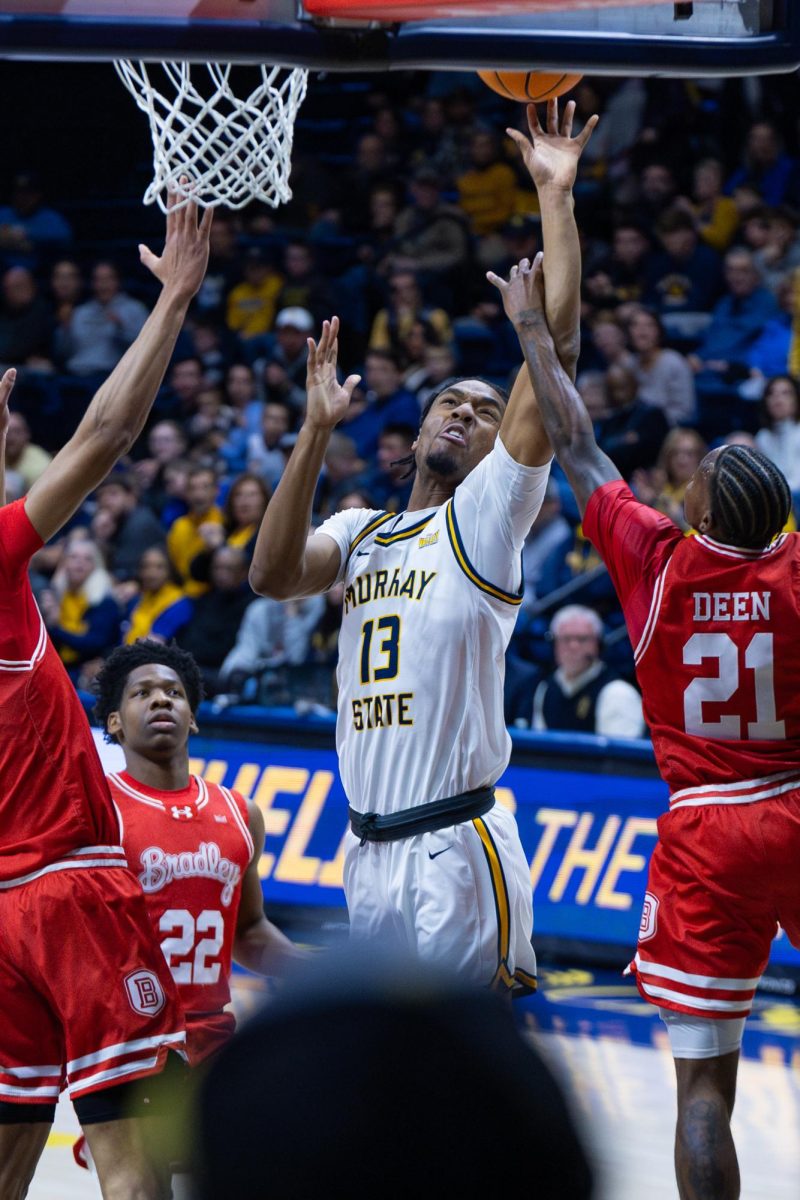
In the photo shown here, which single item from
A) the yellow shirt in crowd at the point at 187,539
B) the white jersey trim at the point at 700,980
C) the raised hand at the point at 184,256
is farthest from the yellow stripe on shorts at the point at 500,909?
the yellow shirt in crowd at the point at 187,539

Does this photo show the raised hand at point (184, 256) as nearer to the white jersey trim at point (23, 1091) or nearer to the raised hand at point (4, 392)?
the raised hand at point (4, 392)

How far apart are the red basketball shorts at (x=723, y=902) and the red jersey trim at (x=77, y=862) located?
4.34 feet

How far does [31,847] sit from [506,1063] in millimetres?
2736

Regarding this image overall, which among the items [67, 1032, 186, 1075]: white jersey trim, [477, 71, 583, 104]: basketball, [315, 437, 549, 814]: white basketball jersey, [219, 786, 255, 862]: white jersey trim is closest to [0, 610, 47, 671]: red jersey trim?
[315, 437, 549, 814]: white basketball jersey

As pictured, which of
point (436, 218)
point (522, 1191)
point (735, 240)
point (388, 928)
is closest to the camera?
point (522, 1191)

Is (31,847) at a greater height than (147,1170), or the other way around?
(31,847)

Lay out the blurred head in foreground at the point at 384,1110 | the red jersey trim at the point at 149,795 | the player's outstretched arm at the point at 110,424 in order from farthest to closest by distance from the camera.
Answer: the red jersey trim at the point at 149,795 → the player's outstretched arm at the point at 110,424 → the blurred head in foreground at the point at 384,1110

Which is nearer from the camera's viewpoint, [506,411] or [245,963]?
[506,411]

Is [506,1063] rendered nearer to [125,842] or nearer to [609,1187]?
[609,1187]

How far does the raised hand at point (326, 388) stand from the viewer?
13.9ft

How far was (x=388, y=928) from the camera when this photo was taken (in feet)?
13.4

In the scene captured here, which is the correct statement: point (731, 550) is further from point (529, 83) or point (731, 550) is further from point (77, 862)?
point (77, 862)

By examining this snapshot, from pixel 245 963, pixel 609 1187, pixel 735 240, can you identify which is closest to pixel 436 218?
pixel 735 240

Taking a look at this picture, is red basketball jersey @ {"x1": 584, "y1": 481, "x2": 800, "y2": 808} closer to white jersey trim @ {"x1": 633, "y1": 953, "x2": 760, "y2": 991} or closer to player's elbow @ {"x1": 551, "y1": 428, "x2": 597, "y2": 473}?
player's elbow @ {"x1": 551, "y1": 428, "x2": 597, "y2": 473}
